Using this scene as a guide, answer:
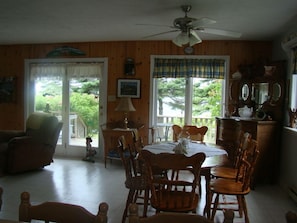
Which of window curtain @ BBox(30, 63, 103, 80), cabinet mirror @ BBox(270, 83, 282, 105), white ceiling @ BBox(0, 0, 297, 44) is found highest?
white ceiling @ BBox(0, 0, 297, 44)

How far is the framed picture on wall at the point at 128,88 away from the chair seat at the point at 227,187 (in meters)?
2.90

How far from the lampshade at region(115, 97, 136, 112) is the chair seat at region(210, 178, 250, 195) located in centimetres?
253

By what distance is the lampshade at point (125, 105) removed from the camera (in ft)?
16.6

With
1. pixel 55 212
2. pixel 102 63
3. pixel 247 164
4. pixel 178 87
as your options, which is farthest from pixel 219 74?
pixel 55 212

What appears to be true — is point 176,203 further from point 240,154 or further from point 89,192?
point 89,192

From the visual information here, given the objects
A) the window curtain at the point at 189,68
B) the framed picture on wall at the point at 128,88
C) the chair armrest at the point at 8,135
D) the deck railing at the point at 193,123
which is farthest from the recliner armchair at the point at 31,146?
the window curtain at the point at 189,68

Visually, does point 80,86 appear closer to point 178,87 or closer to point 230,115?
point 178,87

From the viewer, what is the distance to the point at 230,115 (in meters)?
4.92

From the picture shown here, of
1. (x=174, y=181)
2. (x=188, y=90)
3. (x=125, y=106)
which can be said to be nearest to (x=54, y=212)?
(x=174, y=181)

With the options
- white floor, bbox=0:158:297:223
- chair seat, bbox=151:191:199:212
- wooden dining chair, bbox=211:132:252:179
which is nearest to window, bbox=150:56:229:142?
white floor, bbox=0:158:297:223

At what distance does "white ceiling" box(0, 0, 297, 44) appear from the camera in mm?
3234

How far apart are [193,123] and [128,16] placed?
2.49m

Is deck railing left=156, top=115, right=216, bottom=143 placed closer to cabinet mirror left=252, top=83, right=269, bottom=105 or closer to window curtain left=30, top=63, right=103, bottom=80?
cabinet mirror left=252, top=83, right=269, bottom=105

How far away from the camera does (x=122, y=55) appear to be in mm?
5488
